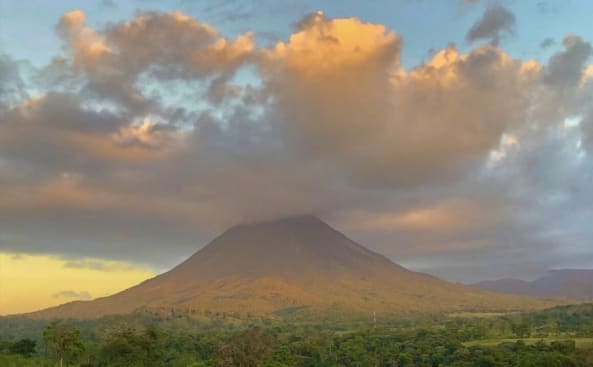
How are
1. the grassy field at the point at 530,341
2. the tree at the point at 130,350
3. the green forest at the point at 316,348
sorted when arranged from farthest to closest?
the grassy field at the point at 530,341 < the tree at the point at 130,350 < the green forest at the point at 316,348

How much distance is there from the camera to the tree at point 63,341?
70.3 metres

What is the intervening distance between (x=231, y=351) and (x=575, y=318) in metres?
94.3

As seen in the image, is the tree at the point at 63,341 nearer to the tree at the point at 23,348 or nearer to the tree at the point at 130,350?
the tree at the point at 130,350

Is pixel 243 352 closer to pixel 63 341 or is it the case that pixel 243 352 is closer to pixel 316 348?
pixel 63 341

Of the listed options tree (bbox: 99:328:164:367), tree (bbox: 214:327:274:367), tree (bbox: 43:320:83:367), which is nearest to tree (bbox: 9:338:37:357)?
tree (bbox: 43:320:83:367)

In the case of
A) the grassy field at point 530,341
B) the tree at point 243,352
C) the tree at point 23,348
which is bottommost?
the grassy field at point 530,341

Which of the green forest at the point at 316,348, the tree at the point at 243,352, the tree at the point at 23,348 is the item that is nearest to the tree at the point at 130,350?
the green forest at the point at 316,348

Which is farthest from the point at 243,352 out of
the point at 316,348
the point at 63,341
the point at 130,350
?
the point at 316,348

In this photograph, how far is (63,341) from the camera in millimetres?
70312

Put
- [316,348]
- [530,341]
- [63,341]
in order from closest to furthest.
Answer: [63,341] → [316,348] → [530,341]

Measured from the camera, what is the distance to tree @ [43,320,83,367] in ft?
231

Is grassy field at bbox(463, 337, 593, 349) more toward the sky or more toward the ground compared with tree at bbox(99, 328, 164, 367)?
more toward the ground

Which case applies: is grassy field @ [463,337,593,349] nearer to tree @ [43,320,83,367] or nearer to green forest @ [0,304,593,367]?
green forest @ [0,304,593,367]

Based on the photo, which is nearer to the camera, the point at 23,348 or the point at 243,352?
the point at 243,352
